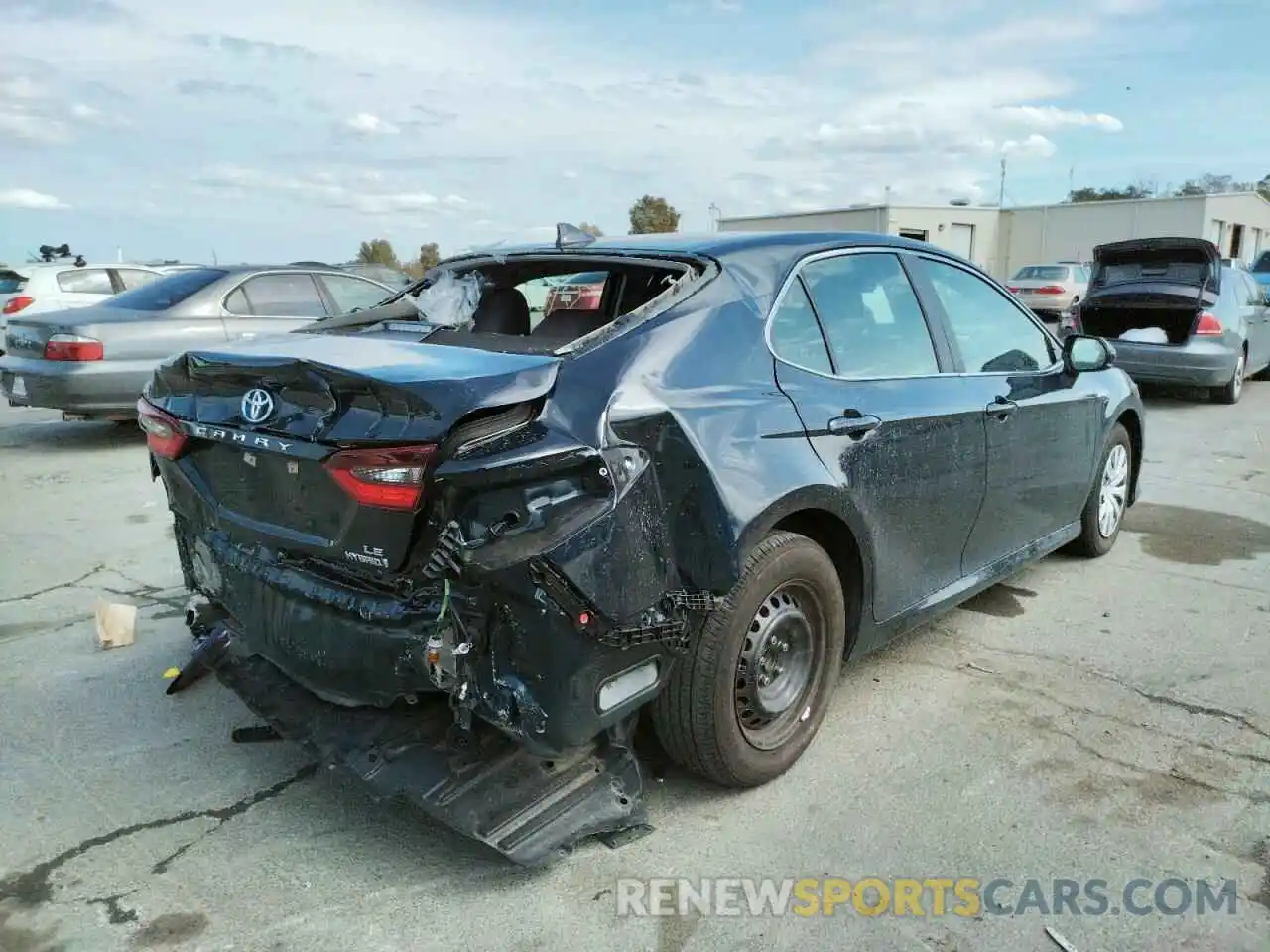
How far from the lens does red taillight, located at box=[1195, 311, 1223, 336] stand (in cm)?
1052

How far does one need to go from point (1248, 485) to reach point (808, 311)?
5589mm

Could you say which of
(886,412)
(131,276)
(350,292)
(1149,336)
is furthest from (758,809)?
(131,276)

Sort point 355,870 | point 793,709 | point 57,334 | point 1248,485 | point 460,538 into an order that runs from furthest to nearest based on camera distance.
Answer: point 57,334 < point 1248,485 < point 793,709 < point 355,870 < point 460,538

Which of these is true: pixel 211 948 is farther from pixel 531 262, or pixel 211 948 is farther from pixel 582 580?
pixel 531 262

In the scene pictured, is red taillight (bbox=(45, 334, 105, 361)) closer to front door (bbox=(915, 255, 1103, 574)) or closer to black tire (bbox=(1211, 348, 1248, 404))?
front door (bbox=(915, 255, 1103, 574))

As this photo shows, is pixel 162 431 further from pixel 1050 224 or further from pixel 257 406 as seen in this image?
pixel 1050 224

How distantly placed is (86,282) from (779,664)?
12562 millimetres

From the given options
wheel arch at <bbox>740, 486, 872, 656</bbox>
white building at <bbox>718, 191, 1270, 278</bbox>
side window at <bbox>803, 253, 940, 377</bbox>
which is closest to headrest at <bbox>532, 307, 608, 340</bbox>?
side window at <bbox>803, 253, 940, 377</bbox>

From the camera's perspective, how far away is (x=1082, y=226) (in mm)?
32500

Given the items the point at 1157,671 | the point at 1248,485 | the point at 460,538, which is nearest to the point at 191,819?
the point at 460,538

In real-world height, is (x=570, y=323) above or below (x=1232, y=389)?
above

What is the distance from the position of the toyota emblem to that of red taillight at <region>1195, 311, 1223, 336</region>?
1068 centimetres

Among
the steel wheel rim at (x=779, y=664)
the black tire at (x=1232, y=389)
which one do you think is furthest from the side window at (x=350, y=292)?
the black tire at (x=1232, y=389)

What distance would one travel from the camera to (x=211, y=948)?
7.72 ft
